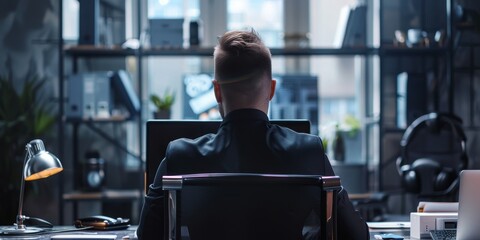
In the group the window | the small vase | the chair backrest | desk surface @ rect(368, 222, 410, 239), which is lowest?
desk surface @ rect(368, 222, 410, 239)

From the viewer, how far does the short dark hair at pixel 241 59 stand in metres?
1.81

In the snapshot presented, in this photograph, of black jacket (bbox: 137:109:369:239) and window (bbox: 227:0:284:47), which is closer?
black jacket (bbox: 137:109:369:239)

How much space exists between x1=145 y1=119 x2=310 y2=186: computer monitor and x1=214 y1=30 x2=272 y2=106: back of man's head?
411 millimetres

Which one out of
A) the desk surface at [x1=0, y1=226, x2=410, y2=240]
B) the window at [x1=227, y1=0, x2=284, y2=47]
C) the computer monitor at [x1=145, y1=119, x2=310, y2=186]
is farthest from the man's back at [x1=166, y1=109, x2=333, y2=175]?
the window at [x1=227, y1=0, x2=284, y2=47]

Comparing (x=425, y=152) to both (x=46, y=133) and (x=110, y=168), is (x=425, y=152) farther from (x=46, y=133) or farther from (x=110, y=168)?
(x=46, y=133)

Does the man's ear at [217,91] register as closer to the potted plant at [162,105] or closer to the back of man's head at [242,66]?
the back of man's head at [242,66]

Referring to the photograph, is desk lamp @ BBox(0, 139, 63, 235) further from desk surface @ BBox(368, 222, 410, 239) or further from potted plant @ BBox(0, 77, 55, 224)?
potted plant @ BBox(0, 77, 55, 224)

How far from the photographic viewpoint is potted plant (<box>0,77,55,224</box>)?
4945 millimetres

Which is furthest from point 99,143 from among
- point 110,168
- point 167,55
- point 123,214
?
point 167,55

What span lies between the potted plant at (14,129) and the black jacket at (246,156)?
338 centimetres

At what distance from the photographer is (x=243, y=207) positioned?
162cm

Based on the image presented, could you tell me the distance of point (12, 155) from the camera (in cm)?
505

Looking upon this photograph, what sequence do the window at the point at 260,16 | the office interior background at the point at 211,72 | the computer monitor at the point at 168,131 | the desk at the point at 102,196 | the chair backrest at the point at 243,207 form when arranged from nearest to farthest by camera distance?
the chair backrest at the point at 243,207, the computer monitor at the point at 168,131, the desk at the point at 102,196, the office interior background at the point at 211,72, the window at the point at 260,16

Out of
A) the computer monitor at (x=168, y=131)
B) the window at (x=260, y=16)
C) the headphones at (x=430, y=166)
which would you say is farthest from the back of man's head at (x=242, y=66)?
the window at (x=260, y=16)
